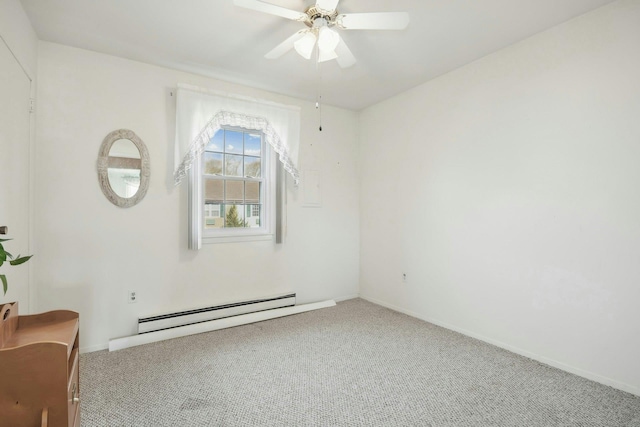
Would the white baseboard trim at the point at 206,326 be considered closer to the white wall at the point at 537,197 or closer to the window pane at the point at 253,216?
the window pane at the point at 253,216

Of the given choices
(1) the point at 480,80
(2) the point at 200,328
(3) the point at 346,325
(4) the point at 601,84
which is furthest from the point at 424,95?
(2) the point at 200,328

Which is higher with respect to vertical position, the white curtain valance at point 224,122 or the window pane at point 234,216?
the white curtain valance at point 224,122

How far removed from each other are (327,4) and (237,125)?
5.68 ft

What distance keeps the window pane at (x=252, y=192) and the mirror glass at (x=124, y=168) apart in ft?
3.64

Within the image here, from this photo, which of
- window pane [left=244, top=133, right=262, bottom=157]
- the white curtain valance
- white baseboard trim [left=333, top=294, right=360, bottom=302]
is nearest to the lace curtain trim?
the white curtain valance

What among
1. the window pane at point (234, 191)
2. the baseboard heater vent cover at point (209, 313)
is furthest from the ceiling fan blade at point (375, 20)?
the baseboard heater vent cover at point (209, 313)

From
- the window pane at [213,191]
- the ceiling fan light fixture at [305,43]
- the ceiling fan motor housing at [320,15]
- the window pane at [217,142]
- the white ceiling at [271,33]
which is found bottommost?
the window pane at [213,191]

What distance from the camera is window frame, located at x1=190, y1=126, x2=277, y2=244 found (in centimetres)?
304

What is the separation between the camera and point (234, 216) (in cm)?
347

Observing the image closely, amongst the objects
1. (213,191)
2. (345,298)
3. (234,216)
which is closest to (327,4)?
(213,191)

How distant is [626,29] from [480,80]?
0.98 metres

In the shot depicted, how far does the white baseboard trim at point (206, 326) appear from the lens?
2.65m

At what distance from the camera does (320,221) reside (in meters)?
3.96

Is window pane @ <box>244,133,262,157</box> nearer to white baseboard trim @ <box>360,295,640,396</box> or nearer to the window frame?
the window frame
